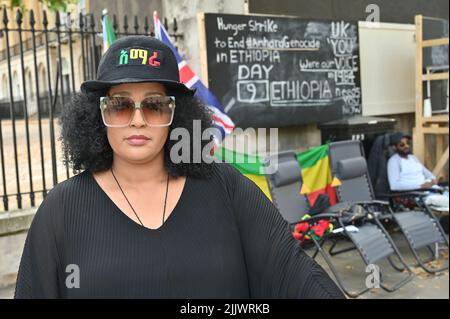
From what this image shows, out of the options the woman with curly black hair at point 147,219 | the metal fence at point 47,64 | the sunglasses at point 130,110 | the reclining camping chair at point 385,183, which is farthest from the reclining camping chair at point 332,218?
the sunglasses at point 130,110

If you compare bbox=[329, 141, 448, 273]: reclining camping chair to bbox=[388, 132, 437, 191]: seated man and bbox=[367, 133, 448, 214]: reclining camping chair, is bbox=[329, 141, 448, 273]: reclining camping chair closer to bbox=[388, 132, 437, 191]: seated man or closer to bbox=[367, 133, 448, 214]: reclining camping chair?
bbox=[367, 133, 448, 214]: reclining camping chair

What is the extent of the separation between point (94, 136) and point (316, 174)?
14.3 ft

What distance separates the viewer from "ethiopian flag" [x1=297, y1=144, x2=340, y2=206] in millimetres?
5605

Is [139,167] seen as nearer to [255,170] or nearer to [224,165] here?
[224,165]

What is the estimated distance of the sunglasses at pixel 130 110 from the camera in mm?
1490

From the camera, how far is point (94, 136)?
1605 millimetres

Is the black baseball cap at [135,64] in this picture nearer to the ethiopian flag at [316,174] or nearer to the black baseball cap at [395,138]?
the ethiopian flag at [316,174]

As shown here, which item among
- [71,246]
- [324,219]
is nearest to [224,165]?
[71,246]

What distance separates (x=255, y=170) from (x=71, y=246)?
370 centimetres

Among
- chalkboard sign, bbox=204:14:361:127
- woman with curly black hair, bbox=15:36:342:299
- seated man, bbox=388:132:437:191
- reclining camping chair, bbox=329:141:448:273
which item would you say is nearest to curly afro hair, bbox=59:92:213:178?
woman with curly black hair, bbox=15:36:342:299

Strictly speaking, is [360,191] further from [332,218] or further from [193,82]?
[193,82]

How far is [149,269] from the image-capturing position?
138 centimetres

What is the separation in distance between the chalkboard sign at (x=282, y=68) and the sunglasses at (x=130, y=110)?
12.1 feet

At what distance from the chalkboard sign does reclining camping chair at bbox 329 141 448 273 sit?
22.6 inches
